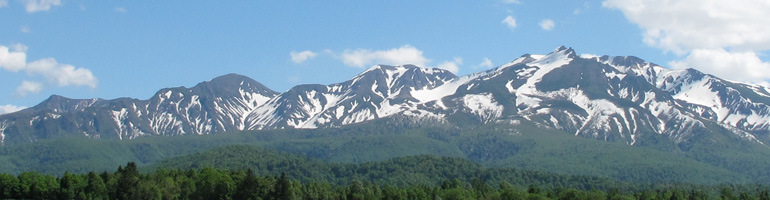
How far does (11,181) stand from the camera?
165m

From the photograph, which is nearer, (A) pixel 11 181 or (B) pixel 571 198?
(A) pixel 11 181

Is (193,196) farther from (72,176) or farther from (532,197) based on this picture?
(532,197)

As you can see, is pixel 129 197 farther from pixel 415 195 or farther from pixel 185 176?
pixel 415 195

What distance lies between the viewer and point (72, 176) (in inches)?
6609

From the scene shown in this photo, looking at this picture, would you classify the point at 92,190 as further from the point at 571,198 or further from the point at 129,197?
the point at 571,198

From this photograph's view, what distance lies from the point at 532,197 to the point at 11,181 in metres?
102

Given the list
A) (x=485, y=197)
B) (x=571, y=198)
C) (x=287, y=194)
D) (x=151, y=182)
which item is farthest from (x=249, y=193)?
(x=571, y=198)

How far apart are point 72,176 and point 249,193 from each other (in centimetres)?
3287

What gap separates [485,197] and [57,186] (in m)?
85.9

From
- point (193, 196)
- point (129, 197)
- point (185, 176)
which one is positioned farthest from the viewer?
point (185, 176)

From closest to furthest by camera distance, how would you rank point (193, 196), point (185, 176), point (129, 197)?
point (129, 197) < point (193, 196) < point (185, 176)

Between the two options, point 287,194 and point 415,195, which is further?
point 415,195

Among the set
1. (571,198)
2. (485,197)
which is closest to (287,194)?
(485,197)

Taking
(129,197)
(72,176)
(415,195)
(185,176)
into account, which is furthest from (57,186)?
(415,195)
